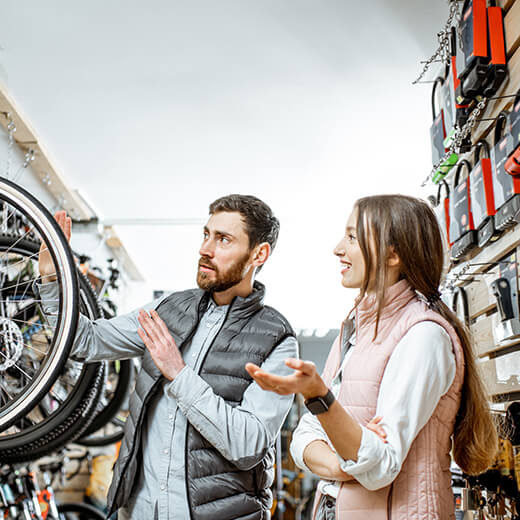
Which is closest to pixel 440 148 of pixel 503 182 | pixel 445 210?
pixel 445 210

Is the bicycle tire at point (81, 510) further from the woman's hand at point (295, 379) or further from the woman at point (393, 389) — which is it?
the woman's hand at point (295, 379)

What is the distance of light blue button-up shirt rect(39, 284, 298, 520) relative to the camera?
1601 mm

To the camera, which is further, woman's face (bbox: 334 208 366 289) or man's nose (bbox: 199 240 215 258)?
man's nose (bbox: 199 240 215 258)

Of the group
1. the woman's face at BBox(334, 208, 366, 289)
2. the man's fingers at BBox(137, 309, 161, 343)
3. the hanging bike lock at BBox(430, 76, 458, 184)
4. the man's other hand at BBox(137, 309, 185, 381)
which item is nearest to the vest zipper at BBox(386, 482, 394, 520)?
the woman's face at BBox(334, 208, 366, 289)

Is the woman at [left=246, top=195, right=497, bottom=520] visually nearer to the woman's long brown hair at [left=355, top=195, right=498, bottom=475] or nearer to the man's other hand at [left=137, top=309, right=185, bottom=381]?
the woman's long brown hair at [left=355, top=195, right=498, bottom=475]

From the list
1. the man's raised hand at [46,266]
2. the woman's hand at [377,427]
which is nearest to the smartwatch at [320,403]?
the woman's hand at [377,427]

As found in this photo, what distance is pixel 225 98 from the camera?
11.4ft

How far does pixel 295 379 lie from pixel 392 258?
43 cm

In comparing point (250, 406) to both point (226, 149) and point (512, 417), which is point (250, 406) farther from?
point (226, 149)

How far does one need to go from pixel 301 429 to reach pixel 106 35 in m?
2.25

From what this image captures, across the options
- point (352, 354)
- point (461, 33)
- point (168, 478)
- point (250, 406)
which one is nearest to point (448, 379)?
point (352, 354)

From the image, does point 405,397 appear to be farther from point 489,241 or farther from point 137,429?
point 489,241

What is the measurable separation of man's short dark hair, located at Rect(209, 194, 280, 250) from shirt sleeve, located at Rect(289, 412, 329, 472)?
2.21ft

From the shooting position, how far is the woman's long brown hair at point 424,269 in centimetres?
129
